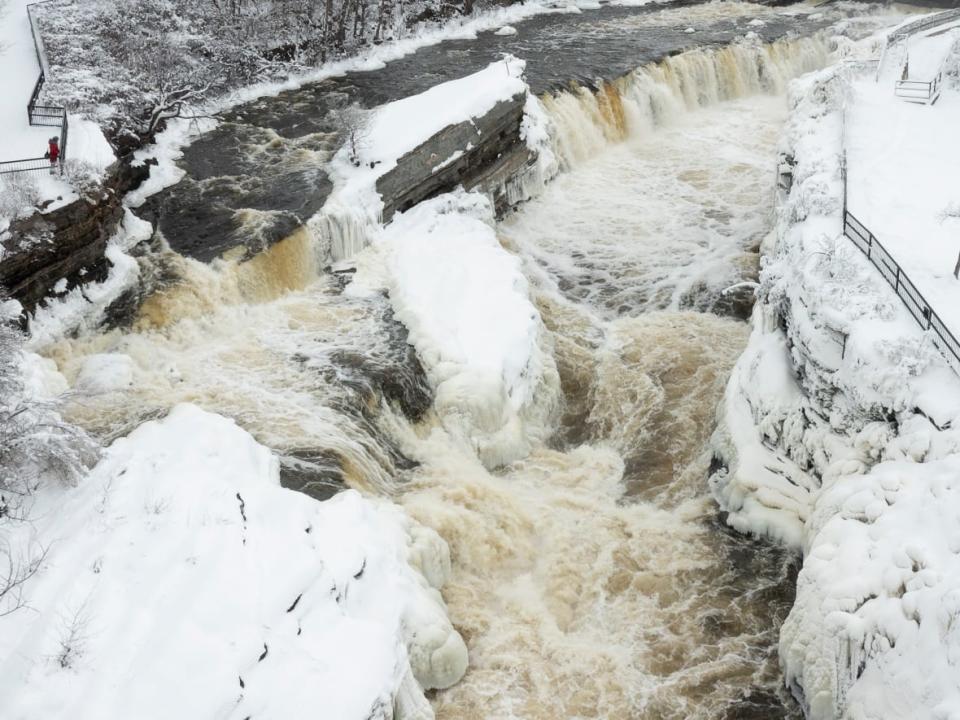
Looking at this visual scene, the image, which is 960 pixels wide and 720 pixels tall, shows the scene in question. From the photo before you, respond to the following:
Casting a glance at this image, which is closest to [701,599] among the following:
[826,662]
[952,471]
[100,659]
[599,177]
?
[826,662]

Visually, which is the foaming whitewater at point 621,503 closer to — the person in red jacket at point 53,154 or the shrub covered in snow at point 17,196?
the shrub covered in snow at point 17,196

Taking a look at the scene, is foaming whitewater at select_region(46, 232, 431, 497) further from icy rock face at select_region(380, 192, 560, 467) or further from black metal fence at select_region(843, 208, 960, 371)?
black metal fence at select_region(843, 208, 960, 371)

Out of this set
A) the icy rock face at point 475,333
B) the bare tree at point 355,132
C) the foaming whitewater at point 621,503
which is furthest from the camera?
the bare tree at point 355,132

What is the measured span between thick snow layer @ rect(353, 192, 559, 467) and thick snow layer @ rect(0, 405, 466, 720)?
2.99 meters

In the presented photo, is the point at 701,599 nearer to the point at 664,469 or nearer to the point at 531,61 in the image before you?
the point at 664,469

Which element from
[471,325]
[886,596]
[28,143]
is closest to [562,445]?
[471,325]

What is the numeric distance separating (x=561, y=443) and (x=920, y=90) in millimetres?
13370

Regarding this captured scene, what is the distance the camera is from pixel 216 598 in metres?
8.66

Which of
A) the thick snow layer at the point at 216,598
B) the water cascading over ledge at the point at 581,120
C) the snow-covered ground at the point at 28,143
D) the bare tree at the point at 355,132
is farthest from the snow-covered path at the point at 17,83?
the thick snow layer at the point at 216,598

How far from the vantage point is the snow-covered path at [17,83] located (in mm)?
17406

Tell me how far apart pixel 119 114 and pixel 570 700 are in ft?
58.4

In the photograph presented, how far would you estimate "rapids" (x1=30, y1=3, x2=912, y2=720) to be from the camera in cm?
1045

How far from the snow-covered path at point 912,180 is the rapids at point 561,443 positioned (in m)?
3.45

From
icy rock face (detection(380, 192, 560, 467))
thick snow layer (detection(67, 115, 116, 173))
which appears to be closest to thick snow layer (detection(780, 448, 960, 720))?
icy rock face (detection(380, 192, 560, 467))
